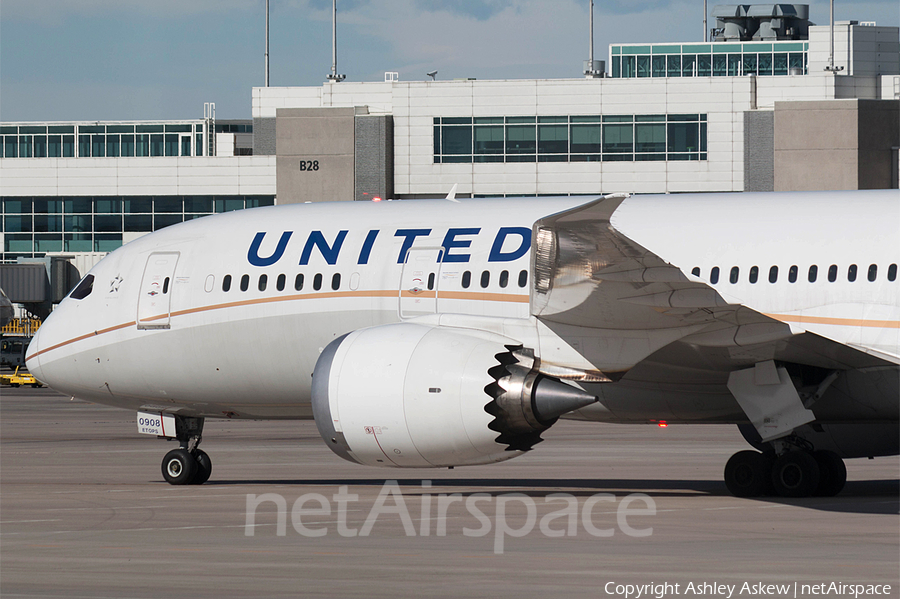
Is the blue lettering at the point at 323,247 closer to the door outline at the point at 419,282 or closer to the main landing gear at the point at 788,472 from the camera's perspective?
the door outline at the point at 419,282

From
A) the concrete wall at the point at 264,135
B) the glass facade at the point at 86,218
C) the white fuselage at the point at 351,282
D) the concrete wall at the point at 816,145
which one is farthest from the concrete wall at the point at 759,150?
the white fuselage at the point at 351,282

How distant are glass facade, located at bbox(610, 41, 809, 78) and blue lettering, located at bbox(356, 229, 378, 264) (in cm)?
11581

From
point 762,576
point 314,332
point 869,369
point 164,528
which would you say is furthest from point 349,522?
point 869,369

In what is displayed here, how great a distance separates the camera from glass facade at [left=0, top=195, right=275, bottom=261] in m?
78.3

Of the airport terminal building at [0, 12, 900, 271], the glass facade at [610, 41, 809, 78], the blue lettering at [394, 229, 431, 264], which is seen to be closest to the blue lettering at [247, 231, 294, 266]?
the blue lettering at [394, 229, 431, 264]

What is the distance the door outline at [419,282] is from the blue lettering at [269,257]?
2.11 metres

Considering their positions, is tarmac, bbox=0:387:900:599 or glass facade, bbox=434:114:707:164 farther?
glass facade, bbox=434:114:707:164

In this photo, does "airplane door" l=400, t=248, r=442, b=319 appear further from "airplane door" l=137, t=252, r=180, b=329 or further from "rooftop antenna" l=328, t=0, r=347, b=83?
"rooftop antenna" l=328, t=0, r=347, b=83

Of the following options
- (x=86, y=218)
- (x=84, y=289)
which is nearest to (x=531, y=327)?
(x=84, y=289)

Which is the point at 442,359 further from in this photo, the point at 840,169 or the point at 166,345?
the point at 840,169

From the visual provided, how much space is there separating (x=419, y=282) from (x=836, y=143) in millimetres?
51807

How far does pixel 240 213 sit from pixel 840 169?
50039 mm

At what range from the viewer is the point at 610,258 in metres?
13.6

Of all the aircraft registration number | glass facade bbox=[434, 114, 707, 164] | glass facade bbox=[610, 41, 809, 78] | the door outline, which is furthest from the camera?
glass facade bbox=[610, 41, 809, 78]
